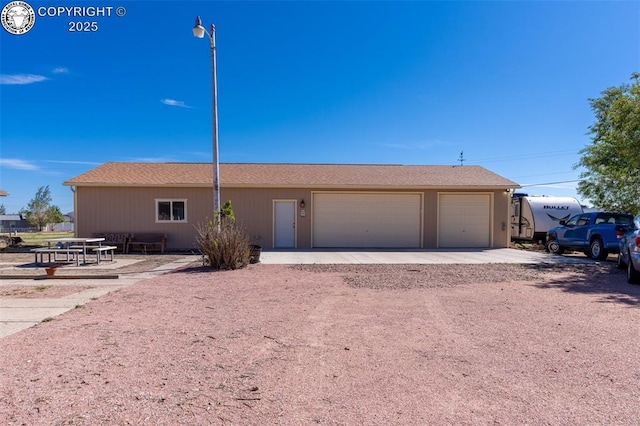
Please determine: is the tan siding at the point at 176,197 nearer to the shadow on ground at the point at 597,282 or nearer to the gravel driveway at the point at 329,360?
the gravel driveway at the point at 329,360

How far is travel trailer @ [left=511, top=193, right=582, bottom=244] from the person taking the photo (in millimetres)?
18516

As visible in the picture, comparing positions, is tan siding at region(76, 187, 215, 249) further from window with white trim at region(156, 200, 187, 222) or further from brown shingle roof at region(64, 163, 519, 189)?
brown shingle roof at region(64, 163, 519, 189)

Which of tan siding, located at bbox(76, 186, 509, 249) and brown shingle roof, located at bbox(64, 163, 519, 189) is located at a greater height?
brown shingle roof, located at bbox(64, 163, 519, 189)

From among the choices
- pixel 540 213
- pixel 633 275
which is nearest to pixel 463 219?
pixel 540 213

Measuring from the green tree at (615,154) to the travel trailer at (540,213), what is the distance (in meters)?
1.23

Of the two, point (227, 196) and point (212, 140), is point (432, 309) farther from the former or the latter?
point (227, 196)

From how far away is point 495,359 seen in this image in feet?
12.9

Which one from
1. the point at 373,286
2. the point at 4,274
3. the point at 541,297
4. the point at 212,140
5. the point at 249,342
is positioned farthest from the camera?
the point at 212,140

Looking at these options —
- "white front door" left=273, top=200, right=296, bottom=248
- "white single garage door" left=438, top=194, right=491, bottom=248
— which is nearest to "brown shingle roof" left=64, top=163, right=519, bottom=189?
"white single garage door" left=438, top=194, right=491, bottom=248

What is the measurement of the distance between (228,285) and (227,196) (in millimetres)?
8614

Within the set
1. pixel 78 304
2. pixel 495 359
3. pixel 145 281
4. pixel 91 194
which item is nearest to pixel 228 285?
pixel 145 281

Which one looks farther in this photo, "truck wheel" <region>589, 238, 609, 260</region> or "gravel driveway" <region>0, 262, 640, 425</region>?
"truck wheel" <region>589, 238, 609, 260</region>

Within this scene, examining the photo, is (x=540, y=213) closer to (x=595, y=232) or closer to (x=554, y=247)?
(x=554, y=247)

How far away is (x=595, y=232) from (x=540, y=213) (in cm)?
534
